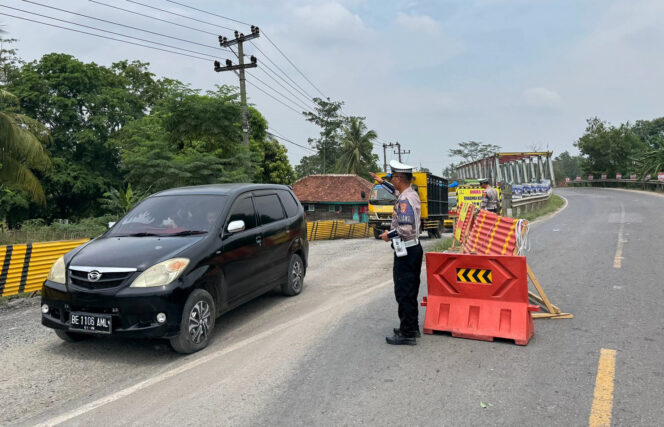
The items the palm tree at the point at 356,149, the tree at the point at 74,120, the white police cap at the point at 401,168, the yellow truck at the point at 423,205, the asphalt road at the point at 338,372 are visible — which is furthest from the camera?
the palm tree at the point at 356,149

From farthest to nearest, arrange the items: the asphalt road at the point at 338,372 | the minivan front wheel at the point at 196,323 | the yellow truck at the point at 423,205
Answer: the yellow truck at the point at 423,205, the minivan front wheel at the point at 196,323, the asphalt road at the point at 338,372

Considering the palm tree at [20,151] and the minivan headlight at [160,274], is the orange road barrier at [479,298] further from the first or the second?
the palm tree at [20,151]

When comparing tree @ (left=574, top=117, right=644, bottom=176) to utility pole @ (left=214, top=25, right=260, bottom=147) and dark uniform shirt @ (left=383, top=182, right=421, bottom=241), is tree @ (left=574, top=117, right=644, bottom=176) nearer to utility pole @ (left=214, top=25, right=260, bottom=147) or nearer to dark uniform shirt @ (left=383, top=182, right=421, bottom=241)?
utility pole @ (left=214, top=25, right=260, bottom=147)

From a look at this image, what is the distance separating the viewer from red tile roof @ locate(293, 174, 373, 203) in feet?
162

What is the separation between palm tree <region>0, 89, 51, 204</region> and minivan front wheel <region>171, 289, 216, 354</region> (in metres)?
11.1

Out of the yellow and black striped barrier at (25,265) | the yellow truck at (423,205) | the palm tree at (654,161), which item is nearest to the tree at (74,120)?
the yellow truck at (423,205)

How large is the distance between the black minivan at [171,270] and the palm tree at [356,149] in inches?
2165

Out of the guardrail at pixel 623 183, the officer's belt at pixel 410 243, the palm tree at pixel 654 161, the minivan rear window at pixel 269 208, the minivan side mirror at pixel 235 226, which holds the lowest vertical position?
the officer's belt at pixel 410 243

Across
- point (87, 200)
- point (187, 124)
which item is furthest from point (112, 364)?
point (87, 200)

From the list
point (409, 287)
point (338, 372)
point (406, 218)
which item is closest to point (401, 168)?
point (406, 218)

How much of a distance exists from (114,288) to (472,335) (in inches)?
145

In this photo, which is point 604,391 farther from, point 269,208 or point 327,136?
point 327,136

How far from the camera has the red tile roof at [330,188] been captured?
49.3m

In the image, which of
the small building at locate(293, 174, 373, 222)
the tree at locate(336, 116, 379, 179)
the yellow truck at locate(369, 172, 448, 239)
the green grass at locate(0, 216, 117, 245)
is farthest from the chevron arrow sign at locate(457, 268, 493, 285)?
the tree at locate(336, 116, 379, 179)
